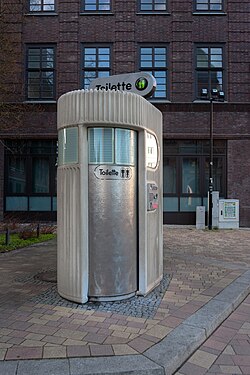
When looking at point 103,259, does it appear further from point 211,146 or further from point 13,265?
point 211,146

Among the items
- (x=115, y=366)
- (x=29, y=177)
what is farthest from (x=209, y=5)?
(x=115, y=366)

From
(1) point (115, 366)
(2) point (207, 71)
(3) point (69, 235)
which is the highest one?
(2) point (207, 71)

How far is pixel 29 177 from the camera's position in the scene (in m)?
17.6

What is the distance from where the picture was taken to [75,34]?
17.2 meters

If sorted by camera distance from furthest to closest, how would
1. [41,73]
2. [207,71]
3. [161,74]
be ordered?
[41,73] < [161,74] < [207,71]

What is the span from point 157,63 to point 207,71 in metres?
2.38

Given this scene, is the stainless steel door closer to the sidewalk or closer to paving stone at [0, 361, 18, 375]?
the sidewalk

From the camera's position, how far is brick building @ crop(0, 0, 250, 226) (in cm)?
1677

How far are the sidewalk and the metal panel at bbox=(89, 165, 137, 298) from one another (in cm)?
30

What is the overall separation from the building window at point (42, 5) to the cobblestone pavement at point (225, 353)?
17.2 metres

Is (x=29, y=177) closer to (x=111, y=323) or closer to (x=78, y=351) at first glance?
(x=111, y=323)

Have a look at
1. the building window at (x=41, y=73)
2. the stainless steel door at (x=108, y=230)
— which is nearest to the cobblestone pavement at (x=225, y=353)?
the stainless steel door at (x=108, y=230)

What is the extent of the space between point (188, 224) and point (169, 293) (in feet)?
38.5

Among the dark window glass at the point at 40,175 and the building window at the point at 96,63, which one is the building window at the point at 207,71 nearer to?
the building window at the point at 96,63
